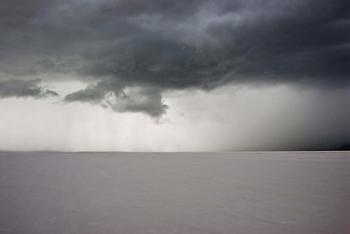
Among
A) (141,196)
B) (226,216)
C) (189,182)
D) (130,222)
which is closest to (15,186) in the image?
(141,196)

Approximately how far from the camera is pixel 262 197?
5.76 m

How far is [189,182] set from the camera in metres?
7.81

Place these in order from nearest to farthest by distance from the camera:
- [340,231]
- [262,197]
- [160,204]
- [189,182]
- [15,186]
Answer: [340,231], [160,204], [262,197], [15,186], [189,182]

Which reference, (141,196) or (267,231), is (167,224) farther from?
(141,196)

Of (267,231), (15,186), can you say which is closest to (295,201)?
(267,231)

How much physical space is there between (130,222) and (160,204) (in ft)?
3.49

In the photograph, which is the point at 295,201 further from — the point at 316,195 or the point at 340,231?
the point at 340,231

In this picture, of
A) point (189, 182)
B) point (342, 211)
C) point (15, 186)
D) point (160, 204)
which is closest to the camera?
point (342, 211)

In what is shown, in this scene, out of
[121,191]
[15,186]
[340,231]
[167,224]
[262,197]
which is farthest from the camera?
[15,186]

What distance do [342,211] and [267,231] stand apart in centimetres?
144

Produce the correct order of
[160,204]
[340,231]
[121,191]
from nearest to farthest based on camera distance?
[340,231], [160,204], [121,191]

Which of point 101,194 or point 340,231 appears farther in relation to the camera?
point 101,194

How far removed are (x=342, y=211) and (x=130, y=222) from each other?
2400 millimetres

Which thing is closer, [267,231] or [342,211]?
[267,231]
